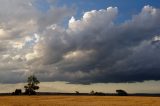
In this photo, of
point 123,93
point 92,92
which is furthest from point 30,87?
point 123,93

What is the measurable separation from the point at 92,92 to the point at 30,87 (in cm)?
3768

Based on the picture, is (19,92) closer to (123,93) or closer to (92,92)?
(92,92)

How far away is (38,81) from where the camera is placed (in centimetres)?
12650

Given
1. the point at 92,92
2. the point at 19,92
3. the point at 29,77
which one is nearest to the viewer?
the point at 29,77

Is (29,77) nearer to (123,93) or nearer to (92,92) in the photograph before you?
(92,92)

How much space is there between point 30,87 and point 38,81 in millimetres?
4028

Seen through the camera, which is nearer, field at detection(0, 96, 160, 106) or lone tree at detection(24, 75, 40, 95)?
field at detection(0, 96, 160, 106)

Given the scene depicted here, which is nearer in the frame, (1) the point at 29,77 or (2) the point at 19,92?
(1) the point at 29,77

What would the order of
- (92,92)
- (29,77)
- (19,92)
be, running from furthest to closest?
(92,92)
(19,92)
(29,77)

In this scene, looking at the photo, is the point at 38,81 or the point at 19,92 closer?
the point at 38,81

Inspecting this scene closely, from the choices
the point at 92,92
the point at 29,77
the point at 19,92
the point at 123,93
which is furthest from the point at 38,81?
the point at 123,93

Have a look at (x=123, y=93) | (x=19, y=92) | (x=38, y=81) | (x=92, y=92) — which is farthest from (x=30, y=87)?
(x=123, y=93)

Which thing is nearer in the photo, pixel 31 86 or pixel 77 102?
pixel 77 102

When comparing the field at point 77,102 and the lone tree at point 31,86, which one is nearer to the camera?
the field at point 77,102
